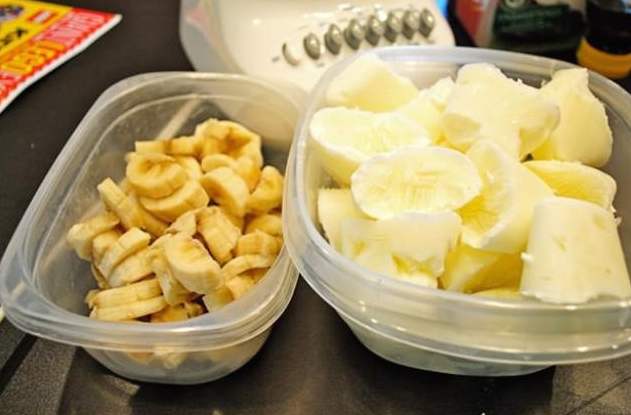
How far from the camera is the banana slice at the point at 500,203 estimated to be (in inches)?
17.6

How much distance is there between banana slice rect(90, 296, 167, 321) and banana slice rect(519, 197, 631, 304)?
0.29 m

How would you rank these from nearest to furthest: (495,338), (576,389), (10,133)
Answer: (495,338) → (576,389) → (10,133)

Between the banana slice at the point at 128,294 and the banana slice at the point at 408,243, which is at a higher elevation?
the banana slice at the point at 408,243

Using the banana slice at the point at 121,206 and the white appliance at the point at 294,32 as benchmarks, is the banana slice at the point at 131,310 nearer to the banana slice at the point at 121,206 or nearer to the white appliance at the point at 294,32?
the banana slice at the point at 121,206

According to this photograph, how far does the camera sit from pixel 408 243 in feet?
1.46

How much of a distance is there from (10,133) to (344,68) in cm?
44

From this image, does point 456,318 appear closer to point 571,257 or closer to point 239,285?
point 571,257

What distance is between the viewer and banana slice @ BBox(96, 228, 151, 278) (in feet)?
1.81

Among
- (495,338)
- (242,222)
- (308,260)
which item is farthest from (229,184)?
(495,338)

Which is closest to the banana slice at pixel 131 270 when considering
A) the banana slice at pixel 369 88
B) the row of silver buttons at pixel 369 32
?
the banana slice at pixel 369 88

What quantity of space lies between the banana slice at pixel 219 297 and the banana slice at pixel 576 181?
0.27m

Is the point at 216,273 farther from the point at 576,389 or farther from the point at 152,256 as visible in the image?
the point at 576,389

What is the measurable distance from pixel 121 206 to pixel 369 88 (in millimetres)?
254

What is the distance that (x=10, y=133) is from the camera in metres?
0.79
